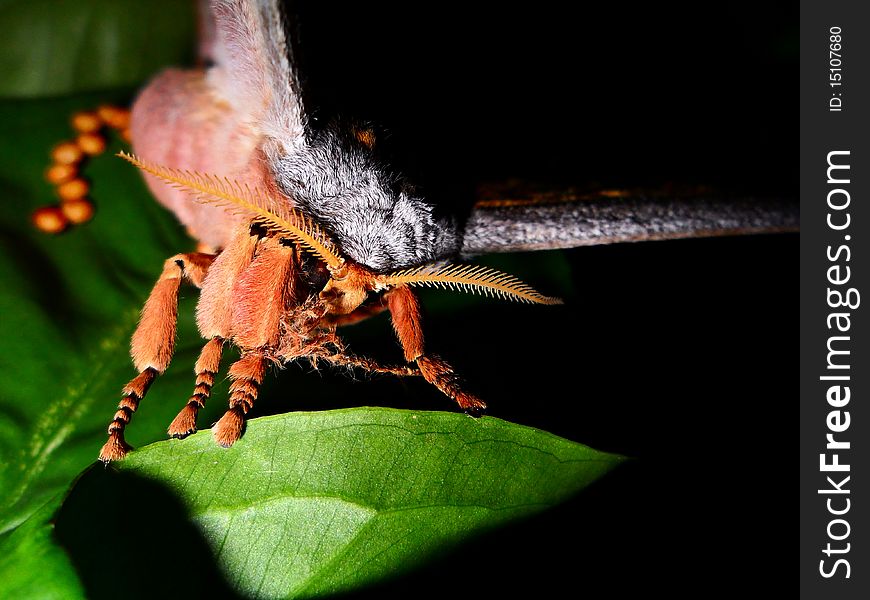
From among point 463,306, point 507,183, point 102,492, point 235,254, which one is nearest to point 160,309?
point 235,254

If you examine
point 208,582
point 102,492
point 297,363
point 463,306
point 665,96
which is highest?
point 665,96

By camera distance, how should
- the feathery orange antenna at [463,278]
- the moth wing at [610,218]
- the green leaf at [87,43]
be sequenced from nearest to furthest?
the feathery orange antenna at [463,278] → the moth wing at [610,218] → the green leaf at [87,43]

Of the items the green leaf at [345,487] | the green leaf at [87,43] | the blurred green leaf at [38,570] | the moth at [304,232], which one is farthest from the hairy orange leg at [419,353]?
the green leaf at [87,43]

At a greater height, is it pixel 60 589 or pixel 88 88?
pixel 88 88

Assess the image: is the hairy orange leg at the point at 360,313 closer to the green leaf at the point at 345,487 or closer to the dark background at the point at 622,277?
the dark background at the point at 622,277

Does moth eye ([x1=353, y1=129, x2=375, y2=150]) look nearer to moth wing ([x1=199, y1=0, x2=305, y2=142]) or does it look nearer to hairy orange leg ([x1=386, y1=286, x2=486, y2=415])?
moth wing ([x1=199, y1=0, x2=305, y2=142])

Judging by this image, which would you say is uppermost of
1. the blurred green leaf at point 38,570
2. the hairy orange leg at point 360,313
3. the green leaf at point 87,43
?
the green leaf at point 87,43

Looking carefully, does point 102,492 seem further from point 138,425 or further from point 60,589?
point 138,425
